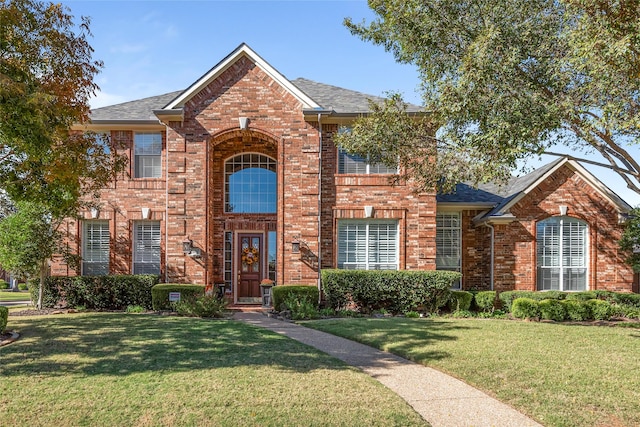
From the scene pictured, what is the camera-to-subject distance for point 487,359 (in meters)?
8.09

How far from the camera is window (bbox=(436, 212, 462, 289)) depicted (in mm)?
16812

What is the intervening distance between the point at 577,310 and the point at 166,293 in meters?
12.7

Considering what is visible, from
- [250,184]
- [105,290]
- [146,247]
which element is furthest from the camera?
[250,184]

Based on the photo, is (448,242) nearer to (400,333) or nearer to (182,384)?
(400,333)

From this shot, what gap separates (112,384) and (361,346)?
194 inches

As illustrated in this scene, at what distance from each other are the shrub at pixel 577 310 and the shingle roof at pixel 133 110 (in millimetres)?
14918

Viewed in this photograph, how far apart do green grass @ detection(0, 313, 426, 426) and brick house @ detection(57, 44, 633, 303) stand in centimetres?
604

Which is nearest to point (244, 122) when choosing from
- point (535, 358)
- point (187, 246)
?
point (187, 246)

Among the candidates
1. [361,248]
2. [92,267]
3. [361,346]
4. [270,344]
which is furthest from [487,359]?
[92,267]

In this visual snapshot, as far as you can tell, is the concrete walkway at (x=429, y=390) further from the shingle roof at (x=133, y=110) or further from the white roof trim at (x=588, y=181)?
the shingle roof at (x=133, y=110)

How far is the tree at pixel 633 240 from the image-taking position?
1520cm

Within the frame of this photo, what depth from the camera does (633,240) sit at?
603 inches

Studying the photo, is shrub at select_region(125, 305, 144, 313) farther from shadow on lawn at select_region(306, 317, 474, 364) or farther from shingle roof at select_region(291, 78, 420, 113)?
shingle roof at select_region(291, 78, 420, 113)

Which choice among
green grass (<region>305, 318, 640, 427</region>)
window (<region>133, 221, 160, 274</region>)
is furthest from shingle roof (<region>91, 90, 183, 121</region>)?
green grass (<region>305, 318, 640, 427</region>)
